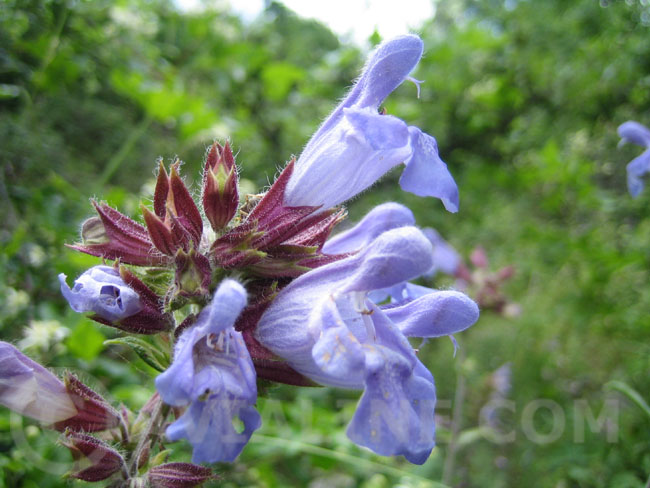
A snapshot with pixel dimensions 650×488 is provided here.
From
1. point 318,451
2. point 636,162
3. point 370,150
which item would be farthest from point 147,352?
point 636,162

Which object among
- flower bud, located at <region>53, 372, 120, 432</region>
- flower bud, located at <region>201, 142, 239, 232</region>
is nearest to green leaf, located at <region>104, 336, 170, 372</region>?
flower bud, located at <region>53, 372, 120, 432</region>

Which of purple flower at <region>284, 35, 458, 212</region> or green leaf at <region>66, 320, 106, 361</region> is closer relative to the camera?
purple flower at <region>284, 35, 458, 212</region>

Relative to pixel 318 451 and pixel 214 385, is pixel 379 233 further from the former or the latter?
pixel 318 451

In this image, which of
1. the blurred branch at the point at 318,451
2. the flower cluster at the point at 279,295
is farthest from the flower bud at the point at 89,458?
the blurred branch at the point at 318,451

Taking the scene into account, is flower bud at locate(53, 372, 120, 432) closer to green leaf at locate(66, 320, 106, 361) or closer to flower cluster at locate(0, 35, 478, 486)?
flower cluster at locate(0, 35, 478, 486)

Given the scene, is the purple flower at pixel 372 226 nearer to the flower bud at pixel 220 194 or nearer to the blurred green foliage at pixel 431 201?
the flower bud at pixel 220 194

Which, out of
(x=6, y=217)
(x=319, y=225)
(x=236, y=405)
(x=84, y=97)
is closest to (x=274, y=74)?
(x=84, y=97)

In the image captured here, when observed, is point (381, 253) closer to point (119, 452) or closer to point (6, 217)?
point (119, 452)
